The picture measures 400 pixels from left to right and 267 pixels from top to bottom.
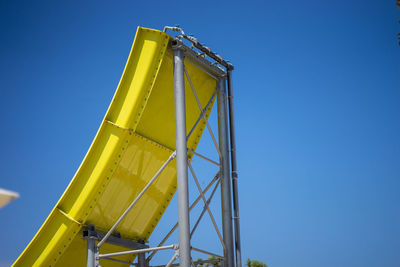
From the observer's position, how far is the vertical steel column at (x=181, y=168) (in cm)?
934

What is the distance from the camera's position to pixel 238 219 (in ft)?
38.1

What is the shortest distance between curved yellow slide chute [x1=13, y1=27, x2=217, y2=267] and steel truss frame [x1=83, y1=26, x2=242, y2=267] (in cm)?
31

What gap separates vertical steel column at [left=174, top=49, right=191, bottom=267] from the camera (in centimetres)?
934

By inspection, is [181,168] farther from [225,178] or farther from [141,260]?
[141,260]

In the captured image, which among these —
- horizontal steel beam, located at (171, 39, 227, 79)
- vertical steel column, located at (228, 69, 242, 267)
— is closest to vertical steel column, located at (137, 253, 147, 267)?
vertical steel column, located at (228, 69, 242, 267)

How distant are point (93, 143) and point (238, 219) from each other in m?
3.80

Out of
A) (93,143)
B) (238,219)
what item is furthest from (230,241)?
(93,143)

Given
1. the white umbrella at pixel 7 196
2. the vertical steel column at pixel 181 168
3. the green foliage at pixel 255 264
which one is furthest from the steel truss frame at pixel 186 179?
the green foliage at pixel 255 264

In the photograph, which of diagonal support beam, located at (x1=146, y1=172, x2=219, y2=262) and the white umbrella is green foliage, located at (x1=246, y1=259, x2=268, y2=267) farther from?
the white umbrella

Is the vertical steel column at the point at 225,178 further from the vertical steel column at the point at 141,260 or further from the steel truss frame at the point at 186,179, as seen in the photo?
the vertical steel column at the point at 141,260

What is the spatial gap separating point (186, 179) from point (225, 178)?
239 centimetres

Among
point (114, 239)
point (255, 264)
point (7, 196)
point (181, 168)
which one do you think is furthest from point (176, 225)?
point (255, 264)

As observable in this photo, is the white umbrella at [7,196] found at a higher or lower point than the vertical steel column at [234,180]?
lower

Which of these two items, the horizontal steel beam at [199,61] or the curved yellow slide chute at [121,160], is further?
the horizontal steel beam at [199,61]
